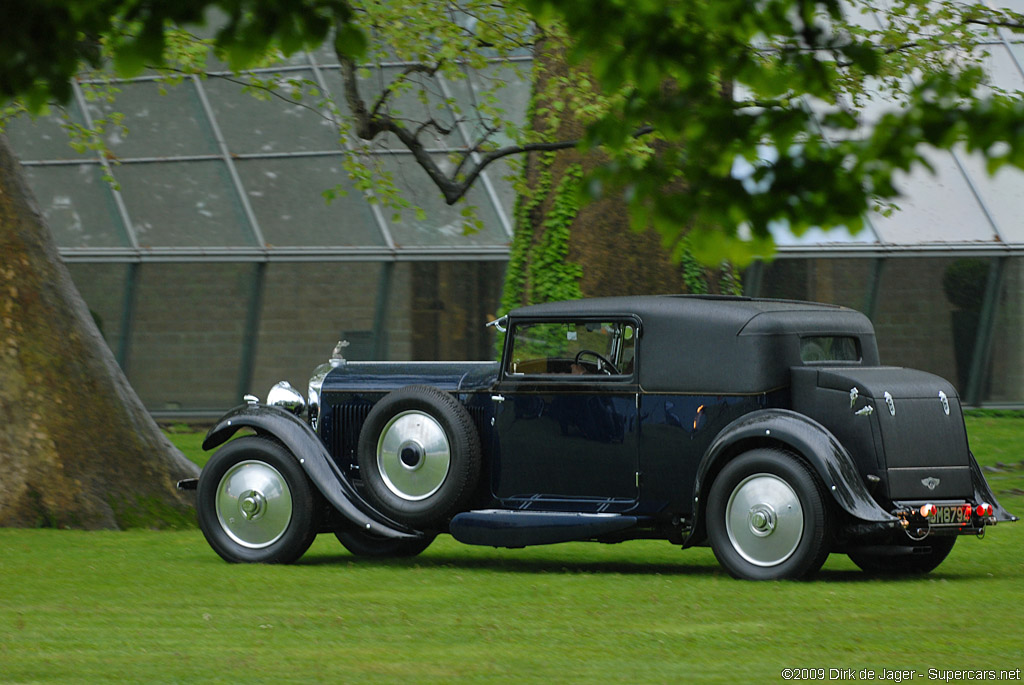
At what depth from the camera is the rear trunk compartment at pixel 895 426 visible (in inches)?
344

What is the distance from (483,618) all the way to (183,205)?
1599cm

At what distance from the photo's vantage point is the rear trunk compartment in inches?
344

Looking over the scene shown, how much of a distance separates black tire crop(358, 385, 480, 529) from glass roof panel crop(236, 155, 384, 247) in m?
12.0

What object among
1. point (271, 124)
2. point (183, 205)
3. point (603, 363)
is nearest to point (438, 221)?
point (271, 124)

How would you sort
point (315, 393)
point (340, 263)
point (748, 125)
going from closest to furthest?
1. point (748, 125)
2. point (315, 393)
3. point (340, 263)

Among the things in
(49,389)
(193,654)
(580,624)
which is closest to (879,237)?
(49,389)

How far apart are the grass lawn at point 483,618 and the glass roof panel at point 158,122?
1303cm

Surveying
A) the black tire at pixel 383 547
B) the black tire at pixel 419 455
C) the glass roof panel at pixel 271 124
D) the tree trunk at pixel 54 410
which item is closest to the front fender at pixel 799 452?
the black tire at pixel 419 455

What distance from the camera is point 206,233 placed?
72.4 feet

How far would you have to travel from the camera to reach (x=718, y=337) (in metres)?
9.16

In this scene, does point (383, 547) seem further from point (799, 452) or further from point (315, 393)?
point (799, 452)

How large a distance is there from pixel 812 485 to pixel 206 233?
49.4 feet

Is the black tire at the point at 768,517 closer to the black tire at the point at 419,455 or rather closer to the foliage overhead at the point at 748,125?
the black tire at the point at 419,455

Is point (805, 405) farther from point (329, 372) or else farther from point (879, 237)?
point (879, 237)
